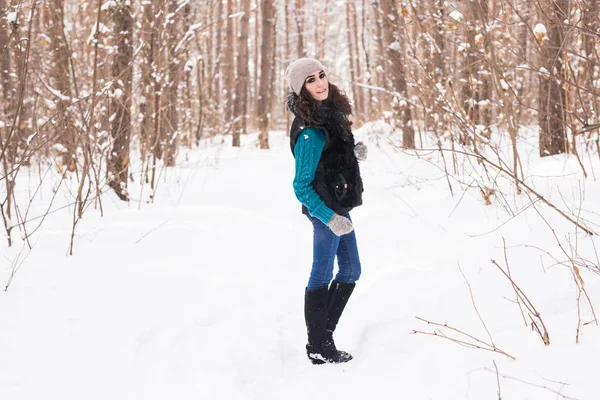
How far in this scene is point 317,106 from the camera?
8.65 ft

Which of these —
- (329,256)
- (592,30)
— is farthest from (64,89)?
(592,30)

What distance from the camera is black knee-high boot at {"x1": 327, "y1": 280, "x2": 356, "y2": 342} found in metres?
2.94

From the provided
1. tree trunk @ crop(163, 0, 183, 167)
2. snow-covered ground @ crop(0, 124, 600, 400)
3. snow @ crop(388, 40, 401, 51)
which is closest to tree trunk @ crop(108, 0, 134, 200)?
tree trunk @ crop(163, 0, 183, 167)

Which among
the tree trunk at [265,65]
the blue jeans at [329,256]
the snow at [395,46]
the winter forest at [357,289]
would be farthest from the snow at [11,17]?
the tree trunk at [265,65]

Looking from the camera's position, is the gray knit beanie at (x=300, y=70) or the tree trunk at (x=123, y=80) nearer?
the gray knit beanie at (x=300, y=70)

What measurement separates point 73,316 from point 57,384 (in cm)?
60

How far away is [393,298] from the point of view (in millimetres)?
3416

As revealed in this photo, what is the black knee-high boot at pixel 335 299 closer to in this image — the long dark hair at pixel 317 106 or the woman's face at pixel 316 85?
the long dark hair at pixel 317 106

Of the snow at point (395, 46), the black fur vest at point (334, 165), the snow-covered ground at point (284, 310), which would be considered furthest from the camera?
the snow at point (395, 46)

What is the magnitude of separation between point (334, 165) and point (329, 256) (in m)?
0.51

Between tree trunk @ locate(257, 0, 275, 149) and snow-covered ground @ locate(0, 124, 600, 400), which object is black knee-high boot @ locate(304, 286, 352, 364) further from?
tree trunk @ locate(257, 0, 275, 149)

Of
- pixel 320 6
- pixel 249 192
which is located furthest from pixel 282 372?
pixel 320 6

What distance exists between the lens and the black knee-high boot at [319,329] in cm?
284

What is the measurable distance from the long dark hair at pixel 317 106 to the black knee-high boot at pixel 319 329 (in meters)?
0.96
